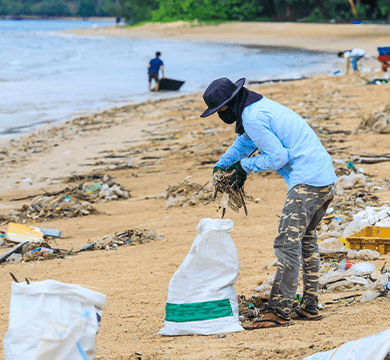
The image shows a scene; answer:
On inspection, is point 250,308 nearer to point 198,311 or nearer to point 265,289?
point 265,289

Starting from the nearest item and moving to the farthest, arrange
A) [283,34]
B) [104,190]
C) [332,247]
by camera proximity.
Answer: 1. [332,247]
2. [104,190]
3. [283,34]

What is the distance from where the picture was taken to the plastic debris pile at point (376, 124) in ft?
32.6

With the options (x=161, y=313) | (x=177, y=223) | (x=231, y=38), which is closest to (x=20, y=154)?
(x=177, y=223)

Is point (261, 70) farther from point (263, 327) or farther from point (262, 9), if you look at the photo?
point (262, 9)

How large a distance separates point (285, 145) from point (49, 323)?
180cm

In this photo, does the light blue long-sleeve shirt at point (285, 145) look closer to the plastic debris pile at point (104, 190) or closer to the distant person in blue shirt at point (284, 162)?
the distant person in blue shirt at point (284, 162)

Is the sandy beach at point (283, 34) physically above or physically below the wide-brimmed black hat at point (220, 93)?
above

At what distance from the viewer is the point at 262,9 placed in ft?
192

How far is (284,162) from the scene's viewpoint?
3.23 m

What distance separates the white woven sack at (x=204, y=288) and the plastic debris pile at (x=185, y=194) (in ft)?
12.6

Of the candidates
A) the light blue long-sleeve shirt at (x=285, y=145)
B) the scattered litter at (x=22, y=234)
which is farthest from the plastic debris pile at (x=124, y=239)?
the light blue long-sleeve shirt at (x=285, y=145)

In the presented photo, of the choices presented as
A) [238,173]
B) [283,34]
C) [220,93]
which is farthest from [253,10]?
[220,93]

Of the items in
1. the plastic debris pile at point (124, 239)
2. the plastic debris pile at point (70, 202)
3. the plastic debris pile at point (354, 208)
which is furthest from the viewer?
the plastic debris pile at point (70, 202)

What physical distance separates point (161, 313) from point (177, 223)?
8.73 feet
